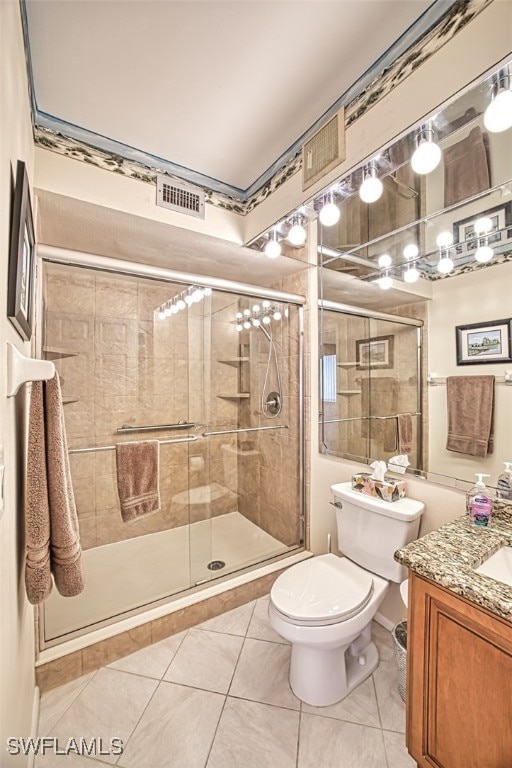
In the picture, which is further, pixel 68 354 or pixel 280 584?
pixel 68 354

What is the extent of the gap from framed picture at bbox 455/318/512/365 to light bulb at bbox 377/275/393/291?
1.46 feet

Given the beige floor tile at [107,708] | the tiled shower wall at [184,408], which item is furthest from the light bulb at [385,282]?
the beige floor tile at [107,708]

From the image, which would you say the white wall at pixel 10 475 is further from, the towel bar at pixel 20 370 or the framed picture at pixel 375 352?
the framed picture at pixel 375 352

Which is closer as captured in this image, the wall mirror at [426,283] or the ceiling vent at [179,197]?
the wall mirror at [426,283]

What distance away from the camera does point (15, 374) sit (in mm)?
739

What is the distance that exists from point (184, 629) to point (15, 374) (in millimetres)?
1647

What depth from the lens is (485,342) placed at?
1287mm

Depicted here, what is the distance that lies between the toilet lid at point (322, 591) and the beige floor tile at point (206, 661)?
0.47m

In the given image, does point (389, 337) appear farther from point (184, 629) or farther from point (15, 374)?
point (184, 629)

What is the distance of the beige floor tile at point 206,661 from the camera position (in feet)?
4.70

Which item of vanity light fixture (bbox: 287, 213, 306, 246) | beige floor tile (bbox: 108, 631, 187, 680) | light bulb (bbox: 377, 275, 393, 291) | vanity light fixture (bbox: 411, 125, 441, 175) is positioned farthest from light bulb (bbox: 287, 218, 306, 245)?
beige floor tile (bbox: 108, 631, 187, 680)

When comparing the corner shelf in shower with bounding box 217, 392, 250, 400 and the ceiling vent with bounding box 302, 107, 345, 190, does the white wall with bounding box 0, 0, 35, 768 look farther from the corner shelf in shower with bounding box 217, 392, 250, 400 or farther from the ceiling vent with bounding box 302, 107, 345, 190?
the corner shelf in shower with bounding box 217, 392, 250, 400

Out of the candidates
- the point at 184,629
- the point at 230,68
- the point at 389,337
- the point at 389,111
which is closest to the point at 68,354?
the point at 230,68

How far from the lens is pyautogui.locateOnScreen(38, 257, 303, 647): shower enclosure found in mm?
1973
